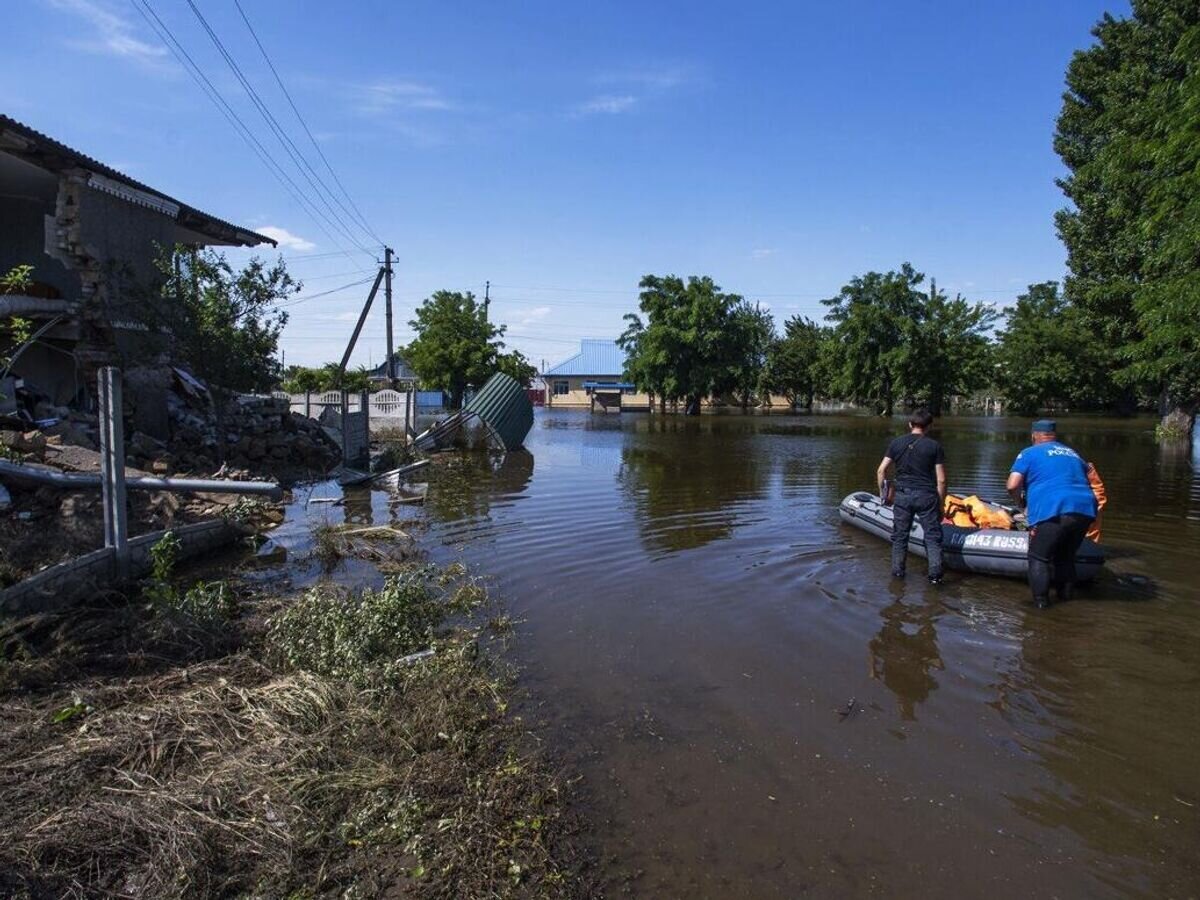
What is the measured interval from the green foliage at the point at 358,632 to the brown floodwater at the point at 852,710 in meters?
0.89

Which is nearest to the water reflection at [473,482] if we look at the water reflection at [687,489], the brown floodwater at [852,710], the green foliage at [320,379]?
the brown floodwater at [852,710]

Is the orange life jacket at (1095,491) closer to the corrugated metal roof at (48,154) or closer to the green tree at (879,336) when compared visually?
the corrugated metal roof at (48,154)

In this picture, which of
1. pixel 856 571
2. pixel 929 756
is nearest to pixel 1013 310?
pixel 856 571

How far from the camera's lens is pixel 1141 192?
52.3 feet

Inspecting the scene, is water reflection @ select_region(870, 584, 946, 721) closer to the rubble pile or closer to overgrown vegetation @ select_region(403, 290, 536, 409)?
the rubble pile

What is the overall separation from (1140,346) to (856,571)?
9397 mm

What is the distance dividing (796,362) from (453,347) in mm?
33340

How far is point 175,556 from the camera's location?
7652mm

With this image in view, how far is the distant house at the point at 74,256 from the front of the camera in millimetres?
13906

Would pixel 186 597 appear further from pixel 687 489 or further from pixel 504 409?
pixel 504 409

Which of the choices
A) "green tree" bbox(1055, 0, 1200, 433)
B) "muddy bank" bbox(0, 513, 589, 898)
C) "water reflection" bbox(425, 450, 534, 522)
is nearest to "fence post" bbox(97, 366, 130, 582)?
"muddy bank" bbox(0, 513, 589, 898)

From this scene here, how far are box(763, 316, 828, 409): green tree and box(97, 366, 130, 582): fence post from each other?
61256 mm

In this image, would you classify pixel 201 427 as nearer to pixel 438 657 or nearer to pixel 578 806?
pixel 438 657

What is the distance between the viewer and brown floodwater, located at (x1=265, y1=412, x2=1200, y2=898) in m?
3.27
